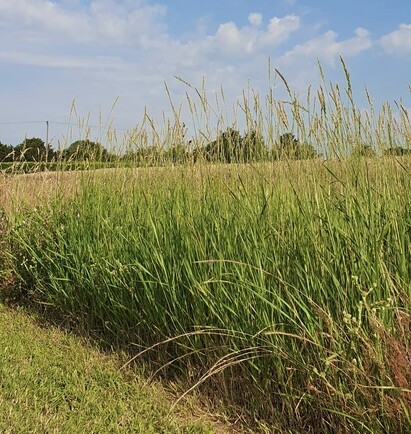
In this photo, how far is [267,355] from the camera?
228cm

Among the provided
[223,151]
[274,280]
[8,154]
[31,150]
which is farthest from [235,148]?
[31,150]

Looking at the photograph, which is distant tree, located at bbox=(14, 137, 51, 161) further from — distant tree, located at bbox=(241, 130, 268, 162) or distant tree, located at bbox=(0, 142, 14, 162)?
distant tree, located at bbox=(241, 130, 268, 162)

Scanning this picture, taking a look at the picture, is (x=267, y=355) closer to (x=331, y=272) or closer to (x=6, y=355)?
(x=331, y=272)

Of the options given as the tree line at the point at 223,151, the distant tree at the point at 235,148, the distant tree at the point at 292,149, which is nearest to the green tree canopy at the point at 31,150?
the tree line at the point at 223,151

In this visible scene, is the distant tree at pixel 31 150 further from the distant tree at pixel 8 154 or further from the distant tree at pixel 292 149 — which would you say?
the distant tree at pixel 292 149

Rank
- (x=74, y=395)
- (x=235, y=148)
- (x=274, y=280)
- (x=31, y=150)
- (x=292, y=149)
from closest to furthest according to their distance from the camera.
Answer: (x=274, y=280) < (x=74, y=395) < (x=292, y=149) < (x=235, y=148) < (x=31, y=150)

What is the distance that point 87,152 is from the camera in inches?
186

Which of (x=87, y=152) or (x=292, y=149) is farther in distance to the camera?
(x=87, y=152)

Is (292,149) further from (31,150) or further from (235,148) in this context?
(31,150)

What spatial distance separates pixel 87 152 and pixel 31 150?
1.92 metres

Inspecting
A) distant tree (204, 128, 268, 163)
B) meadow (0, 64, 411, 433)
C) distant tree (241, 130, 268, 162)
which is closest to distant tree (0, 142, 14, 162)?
meadow (0, 64, 411, 433)

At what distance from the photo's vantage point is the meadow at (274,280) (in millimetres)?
2006

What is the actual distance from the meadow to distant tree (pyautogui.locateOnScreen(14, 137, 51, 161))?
1833 millimetres

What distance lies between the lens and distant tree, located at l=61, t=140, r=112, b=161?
15.4 ft
